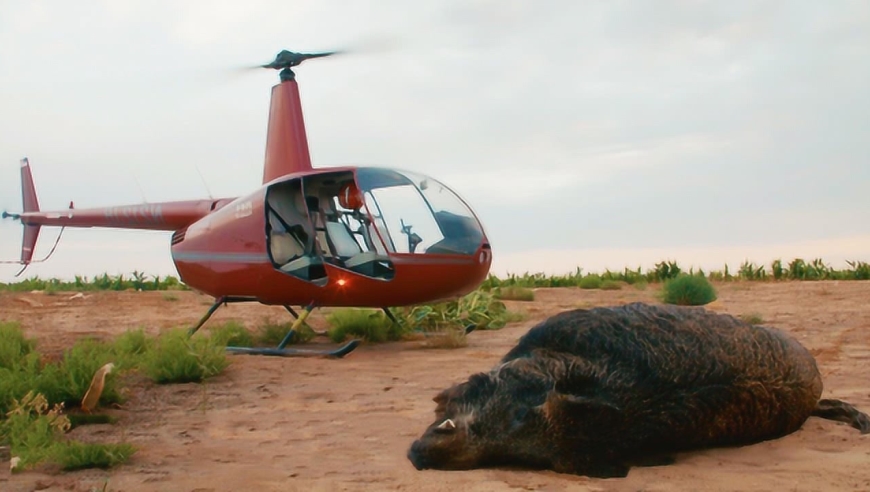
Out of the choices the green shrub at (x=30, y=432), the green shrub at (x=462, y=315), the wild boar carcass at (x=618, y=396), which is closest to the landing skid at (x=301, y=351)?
the green shrub at (x=462, y=315)

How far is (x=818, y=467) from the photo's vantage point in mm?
3594

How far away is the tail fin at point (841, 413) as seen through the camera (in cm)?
443

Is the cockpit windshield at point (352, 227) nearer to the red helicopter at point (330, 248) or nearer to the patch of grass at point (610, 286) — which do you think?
the red helicopter at point (330, 248)

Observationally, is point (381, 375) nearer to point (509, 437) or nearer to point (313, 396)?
point (313, 396)

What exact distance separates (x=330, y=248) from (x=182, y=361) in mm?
2954

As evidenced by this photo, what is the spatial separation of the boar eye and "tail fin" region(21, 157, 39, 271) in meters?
15.1

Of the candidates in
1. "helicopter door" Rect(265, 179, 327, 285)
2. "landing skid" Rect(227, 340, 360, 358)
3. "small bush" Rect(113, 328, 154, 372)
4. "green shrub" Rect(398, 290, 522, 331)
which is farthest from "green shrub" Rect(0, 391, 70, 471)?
"green shrub" Rect(398, 290, 522, 331)

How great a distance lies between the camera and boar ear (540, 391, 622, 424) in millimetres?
3232

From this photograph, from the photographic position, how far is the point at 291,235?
8938 mm

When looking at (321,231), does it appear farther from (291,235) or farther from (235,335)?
(235,335)

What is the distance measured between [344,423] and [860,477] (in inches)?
105

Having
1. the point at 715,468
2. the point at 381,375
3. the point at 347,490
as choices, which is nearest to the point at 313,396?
the point at 381,375

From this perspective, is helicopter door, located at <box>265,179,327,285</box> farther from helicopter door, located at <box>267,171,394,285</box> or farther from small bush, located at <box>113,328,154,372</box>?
small bush, located at <box>113,328,154,372</box>

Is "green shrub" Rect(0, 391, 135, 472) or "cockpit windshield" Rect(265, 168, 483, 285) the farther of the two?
"cockpit windshield" Rect(265, 168, 483, 285)
